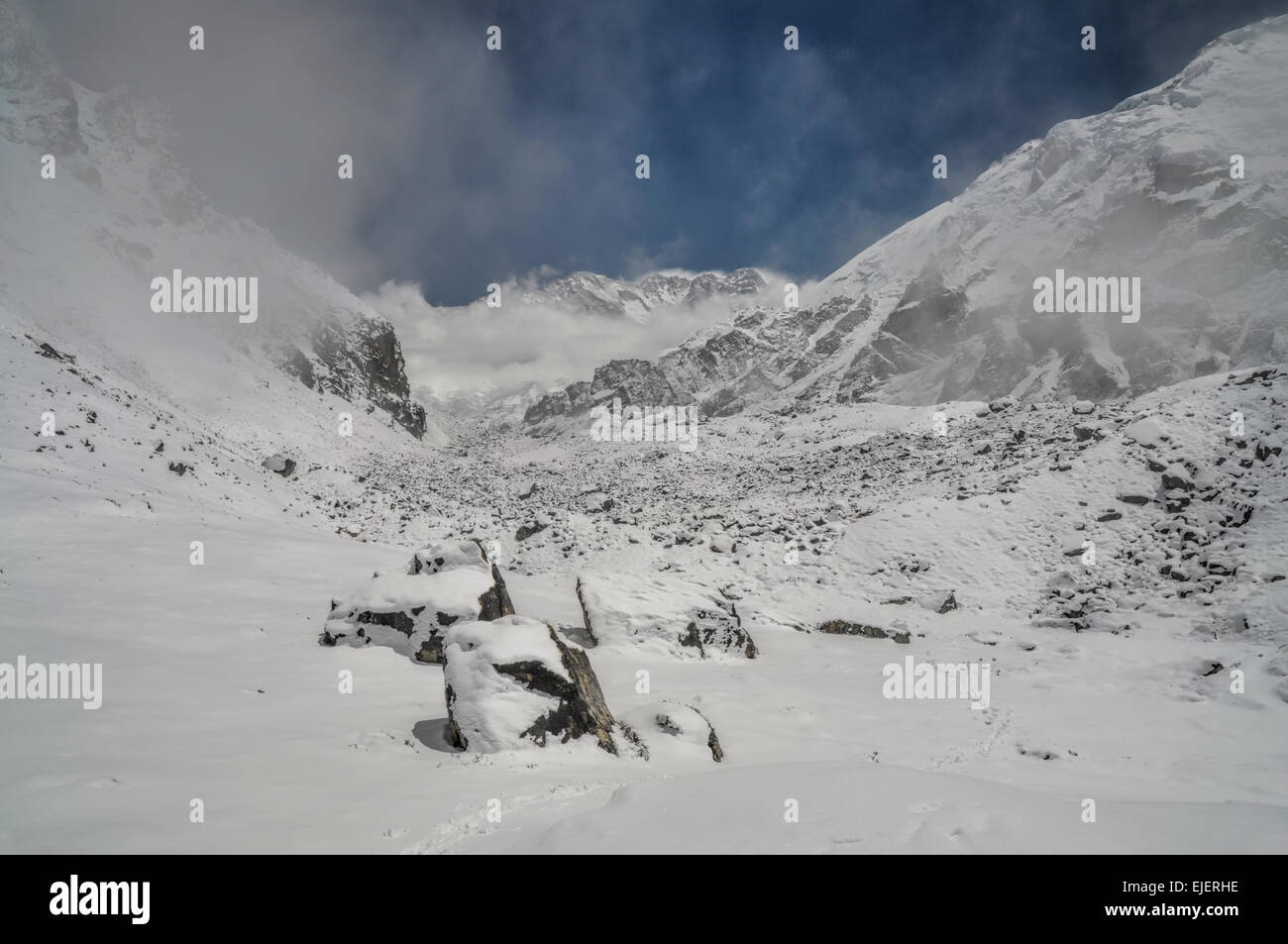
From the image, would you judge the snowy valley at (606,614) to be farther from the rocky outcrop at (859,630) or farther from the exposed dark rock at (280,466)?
the exposed dark rock at (280,466)

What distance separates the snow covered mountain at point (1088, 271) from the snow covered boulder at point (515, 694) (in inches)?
3319

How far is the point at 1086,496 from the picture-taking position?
2381cm

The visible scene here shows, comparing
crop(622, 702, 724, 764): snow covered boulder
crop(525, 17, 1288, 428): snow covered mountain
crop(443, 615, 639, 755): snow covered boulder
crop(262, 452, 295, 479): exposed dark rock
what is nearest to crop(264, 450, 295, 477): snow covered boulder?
crop(262, 452, 295, 479): exposed dark rock

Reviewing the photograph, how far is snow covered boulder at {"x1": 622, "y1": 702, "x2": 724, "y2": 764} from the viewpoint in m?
9.58

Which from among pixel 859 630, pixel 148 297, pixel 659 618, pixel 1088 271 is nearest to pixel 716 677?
pixel 659 618

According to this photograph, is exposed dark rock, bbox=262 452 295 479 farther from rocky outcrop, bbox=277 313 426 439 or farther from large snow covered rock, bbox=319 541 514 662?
rocky outcrop, bbox=277 313 426 439

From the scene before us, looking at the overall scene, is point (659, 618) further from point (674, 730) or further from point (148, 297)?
point (148, 297)

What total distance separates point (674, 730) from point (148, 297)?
72.6 metres

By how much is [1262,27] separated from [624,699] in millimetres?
176519

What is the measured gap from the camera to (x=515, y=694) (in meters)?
8.61

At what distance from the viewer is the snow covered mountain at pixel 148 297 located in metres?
43.5
